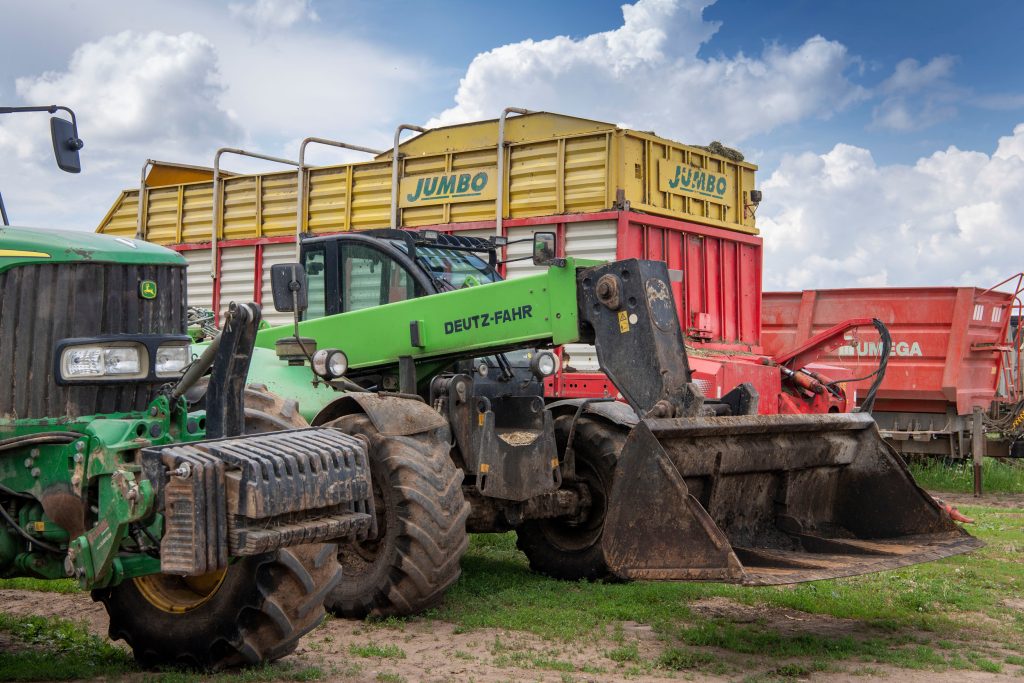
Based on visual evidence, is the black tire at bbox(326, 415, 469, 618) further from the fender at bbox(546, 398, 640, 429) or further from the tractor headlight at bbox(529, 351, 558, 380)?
the tractor headlight at bbox(529, 351, 558, 380)

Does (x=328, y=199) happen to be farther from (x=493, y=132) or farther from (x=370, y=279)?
(x=370, y=279)

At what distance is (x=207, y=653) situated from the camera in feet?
15.6

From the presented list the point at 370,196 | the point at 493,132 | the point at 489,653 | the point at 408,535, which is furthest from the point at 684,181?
the point at 489,653

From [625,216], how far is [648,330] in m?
4.59

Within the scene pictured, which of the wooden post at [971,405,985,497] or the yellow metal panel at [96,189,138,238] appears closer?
the wooden post at [971,405,985,497]

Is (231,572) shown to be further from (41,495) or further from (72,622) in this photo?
(72,622)

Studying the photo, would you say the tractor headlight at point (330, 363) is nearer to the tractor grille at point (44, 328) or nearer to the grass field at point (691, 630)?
the grass field at point (691, 630)

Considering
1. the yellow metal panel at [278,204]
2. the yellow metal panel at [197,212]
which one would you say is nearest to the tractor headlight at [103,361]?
the yellow metal panel at [278,204]

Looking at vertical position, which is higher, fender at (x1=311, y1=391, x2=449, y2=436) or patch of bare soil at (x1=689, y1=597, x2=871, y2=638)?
fender at (x1=311, y1=391, x2=449, y2=436)

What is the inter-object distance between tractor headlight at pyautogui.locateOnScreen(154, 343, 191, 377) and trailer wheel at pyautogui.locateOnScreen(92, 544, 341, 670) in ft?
2.97

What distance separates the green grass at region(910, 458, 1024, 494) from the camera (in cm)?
1360

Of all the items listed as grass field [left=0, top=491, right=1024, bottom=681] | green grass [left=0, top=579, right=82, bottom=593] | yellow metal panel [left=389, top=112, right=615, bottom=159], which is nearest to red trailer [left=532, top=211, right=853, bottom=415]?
yellow metal panel [left=389, top=112, right=615, bottom=159]

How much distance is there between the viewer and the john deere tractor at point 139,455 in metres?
4.22

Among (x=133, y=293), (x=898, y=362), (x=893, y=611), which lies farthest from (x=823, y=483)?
(x=898, y=362)
